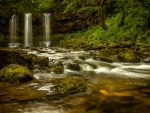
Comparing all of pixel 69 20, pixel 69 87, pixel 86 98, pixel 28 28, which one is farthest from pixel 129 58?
pixel 28 28

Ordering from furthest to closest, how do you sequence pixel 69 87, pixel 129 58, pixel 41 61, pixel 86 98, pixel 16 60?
1. pixel 129 58
2. pixel 41 61
3. pixel 16 60
4. pixel 69 87
5. pixel 86 98

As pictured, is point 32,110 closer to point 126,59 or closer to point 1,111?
point 1,111

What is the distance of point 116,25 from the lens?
831 inches

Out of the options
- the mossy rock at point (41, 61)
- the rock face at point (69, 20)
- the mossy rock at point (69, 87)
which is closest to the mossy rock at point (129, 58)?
the mossy rock at point (41, 61)

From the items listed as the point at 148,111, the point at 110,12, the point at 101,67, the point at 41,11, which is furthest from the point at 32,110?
the point at 41,11

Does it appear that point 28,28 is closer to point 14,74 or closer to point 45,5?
point 45,5

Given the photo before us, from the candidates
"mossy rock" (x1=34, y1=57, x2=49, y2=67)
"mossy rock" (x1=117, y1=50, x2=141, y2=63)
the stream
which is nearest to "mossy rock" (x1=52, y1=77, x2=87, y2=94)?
the stream

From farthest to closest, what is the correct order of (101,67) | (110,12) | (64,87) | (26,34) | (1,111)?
(26,34) → (110,12) → (101,67) → (64,87) → (1,111)

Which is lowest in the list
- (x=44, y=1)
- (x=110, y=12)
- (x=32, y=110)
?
(x=32, y=110)

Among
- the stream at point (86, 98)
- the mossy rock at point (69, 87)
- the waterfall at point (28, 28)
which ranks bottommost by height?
the stream at point (86, 98)

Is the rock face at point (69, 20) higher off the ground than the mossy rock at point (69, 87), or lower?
higher

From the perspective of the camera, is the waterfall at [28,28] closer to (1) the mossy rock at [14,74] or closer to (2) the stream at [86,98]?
(2) the stream at [86,98]

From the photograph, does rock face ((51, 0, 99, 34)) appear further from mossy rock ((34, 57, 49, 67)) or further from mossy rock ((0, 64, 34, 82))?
mossy rock ((0, 64, 34, 82))

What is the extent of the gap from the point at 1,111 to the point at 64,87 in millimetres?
2225
